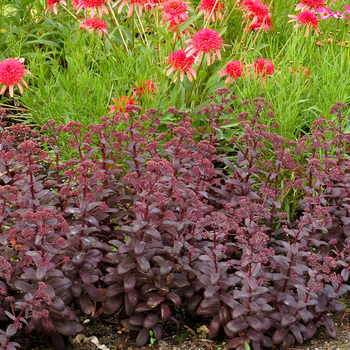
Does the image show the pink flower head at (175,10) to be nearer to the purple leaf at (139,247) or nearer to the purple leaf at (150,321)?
the purple leaf at (139,247)

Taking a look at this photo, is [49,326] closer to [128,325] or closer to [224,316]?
[128,325]

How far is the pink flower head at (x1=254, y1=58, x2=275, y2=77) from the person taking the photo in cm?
316

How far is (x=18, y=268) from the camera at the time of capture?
1940 mm

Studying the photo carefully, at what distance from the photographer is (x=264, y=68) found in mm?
3160

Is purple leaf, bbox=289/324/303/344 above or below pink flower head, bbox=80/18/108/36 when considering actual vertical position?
below

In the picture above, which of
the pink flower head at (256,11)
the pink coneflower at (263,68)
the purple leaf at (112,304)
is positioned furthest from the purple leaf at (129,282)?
the pink flower head at (256,11)

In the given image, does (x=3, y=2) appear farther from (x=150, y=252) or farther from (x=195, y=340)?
(x=195, y=340)

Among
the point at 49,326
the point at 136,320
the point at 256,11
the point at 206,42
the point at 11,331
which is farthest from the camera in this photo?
the point at 256,11

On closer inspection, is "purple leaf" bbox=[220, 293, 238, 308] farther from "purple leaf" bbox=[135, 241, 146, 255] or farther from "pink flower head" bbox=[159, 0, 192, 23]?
"pink flower head" bbox=[159, 0, 192, 23]

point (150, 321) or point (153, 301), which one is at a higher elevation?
point (153, 301)

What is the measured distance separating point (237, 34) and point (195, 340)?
9.41 feet

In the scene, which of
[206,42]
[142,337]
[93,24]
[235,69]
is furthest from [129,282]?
[93,24]

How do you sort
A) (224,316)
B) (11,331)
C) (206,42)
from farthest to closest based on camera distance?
(206,42), (224,316), (11,331)

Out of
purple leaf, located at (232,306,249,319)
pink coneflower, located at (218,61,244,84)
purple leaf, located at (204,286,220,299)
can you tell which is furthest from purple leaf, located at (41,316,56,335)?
pink coneflower, located at (218,61,244,84)
